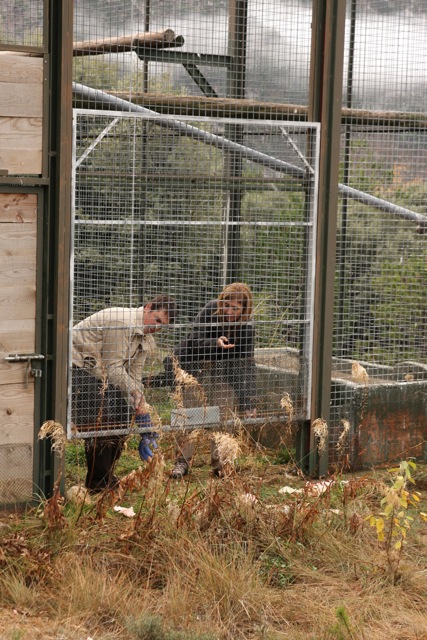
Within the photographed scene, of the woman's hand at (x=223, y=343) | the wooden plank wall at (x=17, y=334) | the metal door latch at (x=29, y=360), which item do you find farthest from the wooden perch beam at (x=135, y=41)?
the metal door latch at (x=29, y=360)

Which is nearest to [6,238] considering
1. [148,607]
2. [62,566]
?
[62,566]

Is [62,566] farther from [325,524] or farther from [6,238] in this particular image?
[6,238]

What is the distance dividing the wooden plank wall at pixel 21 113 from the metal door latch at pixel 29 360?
1.14m

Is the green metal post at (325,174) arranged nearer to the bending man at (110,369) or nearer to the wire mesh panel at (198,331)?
the wire mesh panel at (198,331)

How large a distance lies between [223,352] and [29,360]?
1562 mm

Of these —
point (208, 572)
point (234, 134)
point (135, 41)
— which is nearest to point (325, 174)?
point (234, 134)

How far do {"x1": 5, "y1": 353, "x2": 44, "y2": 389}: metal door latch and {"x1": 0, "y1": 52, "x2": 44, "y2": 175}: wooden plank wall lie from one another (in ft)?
3.73

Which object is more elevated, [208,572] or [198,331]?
[198,331]

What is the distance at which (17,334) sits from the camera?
6.44m

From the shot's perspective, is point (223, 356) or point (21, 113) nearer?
point (21, 113)

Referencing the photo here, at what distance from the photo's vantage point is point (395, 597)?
5.04 m

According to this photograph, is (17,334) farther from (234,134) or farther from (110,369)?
(234,134)

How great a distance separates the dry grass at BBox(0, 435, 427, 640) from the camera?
461 centimetres

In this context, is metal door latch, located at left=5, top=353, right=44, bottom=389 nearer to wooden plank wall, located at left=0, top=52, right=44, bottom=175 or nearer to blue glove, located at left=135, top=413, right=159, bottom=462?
blue glove, located at left=135, top=413, right=159, bottom=462
